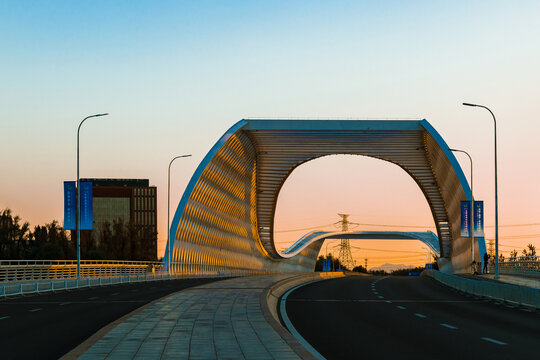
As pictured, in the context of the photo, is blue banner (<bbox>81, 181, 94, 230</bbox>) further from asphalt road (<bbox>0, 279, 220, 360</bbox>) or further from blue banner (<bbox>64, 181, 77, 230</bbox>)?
asphalt road (<bbox>0, 279, 220, 360</bbox>)

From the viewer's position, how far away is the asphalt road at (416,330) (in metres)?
13.6

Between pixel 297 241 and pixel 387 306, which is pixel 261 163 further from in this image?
pixel 387 306

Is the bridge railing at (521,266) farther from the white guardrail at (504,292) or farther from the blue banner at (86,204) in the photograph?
the blue banner at (86,204)

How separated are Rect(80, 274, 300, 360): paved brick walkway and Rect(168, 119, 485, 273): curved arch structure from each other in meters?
62.7

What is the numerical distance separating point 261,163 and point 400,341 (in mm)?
96451

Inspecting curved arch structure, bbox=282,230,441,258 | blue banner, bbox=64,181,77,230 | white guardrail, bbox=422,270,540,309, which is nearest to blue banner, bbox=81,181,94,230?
blue banner, bbox=64,181,77,230

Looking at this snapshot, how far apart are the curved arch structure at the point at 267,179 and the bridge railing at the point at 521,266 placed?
16146 millimetres

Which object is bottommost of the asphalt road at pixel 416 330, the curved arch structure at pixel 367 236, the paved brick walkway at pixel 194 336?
the curved arch structure at pixel 367 236

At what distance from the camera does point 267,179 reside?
117 meters

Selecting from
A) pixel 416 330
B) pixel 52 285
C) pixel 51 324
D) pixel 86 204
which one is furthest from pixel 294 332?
pixel 86 204

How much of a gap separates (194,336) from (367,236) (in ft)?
554

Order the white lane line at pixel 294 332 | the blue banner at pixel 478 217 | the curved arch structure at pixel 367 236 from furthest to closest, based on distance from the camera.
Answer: the curved arch structure at pixel 367 236, the blue banner at pixel 478 217, the white lane line at pixel 294 332

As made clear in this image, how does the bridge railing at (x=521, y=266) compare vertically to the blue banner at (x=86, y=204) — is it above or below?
below

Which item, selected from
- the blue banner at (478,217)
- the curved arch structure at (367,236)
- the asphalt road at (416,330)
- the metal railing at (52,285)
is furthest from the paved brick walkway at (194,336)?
the curved arch structure at (367,236)
